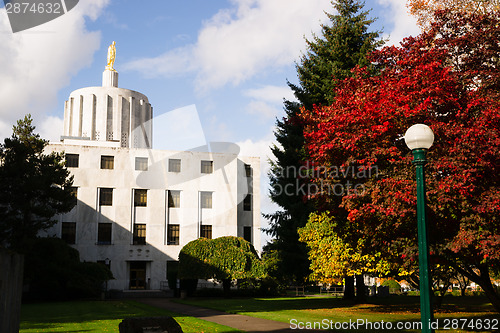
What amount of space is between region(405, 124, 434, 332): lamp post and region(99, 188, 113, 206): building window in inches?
1992

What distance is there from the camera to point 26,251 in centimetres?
3769

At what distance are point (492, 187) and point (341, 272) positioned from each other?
11.9 meters

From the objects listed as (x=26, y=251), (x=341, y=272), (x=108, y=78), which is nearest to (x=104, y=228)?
(x=26, y=251)

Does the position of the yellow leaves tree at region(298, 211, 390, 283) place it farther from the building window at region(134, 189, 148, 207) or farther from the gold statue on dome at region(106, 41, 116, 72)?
the gold statue on dome at region(106, 41, 116, 72)

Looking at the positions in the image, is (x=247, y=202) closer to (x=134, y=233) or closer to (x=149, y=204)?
(x=149, y=204)

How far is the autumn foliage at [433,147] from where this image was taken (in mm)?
14375

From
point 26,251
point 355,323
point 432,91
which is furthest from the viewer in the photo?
point 26,251

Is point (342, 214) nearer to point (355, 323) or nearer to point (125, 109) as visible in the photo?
point (355, 323)

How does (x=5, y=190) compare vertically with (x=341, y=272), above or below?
above

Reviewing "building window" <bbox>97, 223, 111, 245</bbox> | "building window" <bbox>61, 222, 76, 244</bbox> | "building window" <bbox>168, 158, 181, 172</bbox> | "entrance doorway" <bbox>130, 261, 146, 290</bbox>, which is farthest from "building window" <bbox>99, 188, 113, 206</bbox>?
"building window" <bbox>168, 158, 181, 172</bbox>

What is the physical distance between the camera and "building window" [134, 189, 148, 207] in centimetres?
5612

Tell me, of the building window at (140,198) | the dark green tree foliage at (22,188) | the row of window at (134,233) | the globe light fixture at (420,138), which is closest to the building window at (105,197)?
the row of window at (134,233)

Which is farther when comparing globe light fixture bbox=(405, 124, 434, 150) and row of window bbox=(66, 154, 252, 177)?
row of window bbox=(66, 154, 252, 177)

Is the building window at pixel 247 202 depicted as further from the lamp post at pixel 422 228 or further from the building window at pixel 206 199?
the lamp post at pixel 422 228
